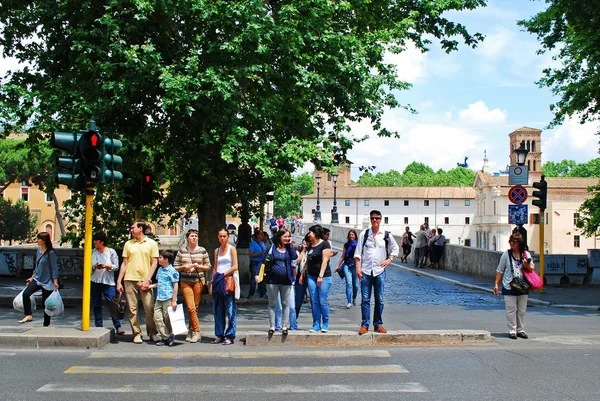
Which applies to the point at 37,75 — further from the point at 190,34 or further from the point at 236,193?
the point at 236,193

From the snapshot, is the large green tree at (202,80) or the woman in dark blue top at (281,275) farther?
the large green tree at (202,80)

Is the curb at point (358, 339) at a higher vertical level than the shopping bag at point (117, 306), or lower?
lower

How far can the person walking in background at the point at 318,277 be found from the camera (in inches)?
440

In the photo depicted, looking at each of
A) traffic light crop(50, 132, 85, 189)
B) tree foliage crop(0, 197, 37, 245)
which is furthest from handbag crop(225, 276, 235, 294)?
tree foliage crop(0, 197, 37, 245)

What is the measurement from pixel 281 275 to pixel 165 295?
1715mm

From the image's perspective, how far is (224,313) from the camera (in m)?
10.8

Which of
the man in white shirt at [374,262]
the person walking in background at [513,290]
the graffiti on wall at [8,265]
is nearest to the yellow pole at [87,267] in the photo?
the man in white shirt at [374,262]

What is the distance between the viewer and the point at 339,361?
9312 mm

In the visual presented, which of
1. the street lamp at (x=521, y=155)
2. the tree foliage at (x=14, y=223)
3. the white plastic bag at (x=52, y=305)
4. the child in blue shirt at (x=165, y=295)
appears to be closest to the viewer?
the child in blue shirt at (x=165, y=295)

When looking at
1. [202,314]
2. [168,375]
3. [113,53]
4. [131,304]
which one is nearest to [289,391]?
[168,375]

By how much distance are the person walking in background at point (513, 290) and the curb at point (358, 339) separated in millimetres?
831

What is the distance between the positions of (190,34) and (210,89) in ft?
5.53

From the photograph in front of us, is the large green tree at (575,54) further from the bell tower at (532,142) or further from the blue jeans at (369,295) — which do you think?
the bell tower at (532,142)

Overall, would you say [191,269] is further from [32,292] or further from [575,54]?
[575,54]
